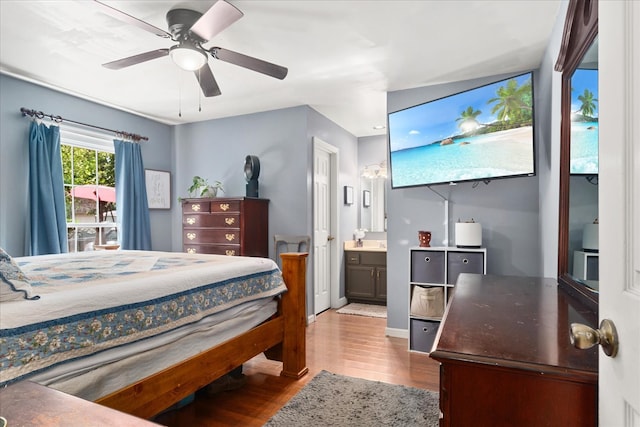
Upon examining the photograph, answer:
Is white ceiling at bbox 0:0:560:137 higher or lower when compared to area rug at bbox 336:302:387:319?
higher

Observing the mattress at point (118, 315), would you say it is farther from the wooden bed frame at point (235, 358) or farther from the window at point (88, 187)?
the window at point (88, 187)

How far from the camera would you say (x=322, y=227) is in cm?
449

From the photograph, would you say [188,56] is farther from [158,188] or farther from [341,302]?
[341,302]

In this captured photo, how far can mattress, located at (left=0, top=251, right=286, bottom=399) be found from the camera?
1.18m

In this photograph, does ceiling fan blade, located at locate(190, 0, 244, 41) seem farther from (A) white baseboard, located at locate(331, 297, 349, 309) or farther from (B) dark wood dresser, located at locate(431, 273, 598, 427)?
(A) white baseboard, located at locate(331, 297, 349, 309)

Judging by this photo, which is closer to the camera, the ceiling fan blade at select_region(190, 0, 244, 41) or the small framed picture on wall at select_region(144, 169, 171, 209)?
the ceiling fan blade at select_region(190, 0, 244, 41)

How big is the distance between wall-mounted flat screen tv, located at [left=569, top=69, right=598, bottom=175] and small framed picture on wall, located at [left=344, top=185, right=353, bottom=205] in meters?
3.52

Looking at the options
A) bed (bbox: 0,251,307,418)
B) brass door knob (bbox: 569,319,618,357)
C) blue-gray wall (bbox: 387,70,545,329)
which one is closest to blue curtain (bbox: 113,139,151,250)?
bed (bbox: 0,251,307,418)

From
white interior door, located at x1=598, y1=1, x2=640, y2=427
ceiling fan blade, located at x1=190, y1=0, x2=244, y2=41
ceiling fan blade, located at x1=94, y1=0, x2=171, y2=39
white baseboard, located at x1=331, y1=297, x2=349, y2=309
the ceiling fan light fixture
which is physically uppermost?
ceiling fan blade, located at x1=94, y1=0, x2=171, y2=39

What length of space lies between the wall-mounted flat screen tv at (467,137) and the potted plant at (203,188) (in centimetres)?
213

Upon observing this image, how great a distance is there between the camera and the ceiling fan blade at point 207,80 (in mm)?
2421

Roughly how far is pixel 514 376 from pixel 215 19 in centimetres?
205

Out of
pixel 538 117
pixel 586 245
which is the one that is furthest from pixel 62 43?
pixel 538 117

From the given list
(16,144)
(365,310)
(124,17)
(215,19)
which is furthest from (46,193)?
(365,310)
